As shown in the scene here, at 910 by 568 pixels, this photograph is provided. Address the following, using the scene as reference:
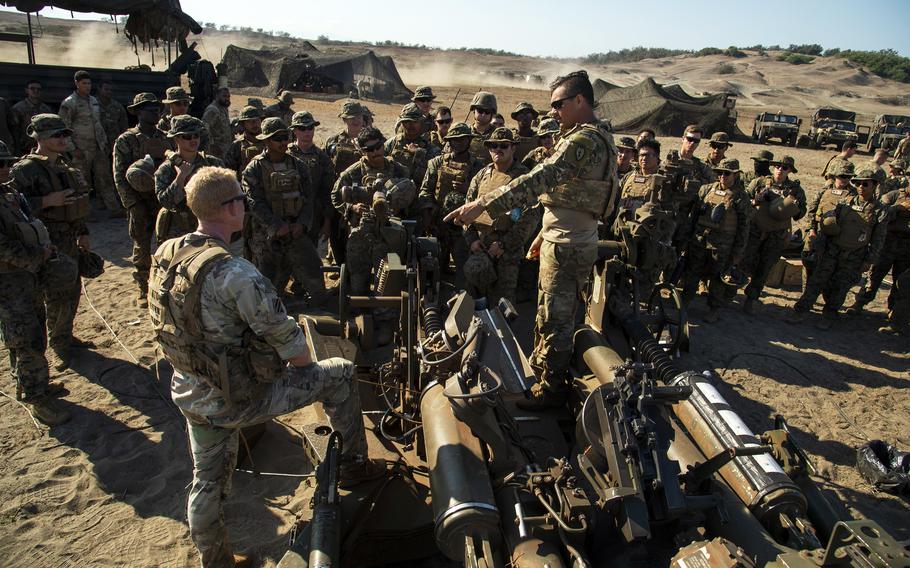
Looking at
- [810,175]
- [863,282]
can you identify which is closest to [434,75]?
[810,175]

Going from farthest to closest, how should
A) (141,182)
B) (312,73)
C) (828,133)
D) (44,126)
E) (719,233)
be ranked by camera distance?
(312,73) → (828,133) → (719,233) → (141,182) → (44,126)

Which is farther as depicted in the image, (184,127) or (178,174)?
(178,174)

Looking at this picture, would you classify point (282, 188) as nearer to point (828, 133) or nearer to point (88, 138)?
point (88, 138)

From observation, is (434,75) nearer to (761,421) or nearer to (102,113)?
(102,113)

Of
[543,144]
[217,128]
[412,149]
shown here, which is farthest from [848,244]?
[217,128]

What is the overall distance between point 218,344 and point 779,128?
97.6 feet

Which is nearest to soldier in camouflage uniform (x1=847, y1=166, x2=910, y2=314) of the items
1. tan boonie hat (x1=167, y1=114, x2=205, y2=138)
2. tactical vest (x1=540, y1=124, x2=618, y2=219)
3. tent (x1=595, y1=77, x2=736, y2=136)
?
tactical vest (x1=540, y1=124, x2=618, y2=219)

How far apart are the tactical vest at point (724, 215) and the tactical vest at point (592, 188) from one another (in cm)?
424

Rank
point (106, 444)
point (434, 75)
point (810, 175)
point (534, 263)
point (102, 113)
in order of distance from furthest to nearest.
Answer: point (434, 75) → point (810, 175) → point (102, 113) → point (534, 263) → point (106, 444)

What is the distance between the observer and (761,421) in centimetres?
657

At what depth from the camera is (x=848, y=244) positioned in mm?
9086

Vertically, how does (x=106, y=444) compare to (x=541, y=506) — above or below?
below

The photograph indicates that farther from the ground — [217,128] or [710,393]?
[217,128]

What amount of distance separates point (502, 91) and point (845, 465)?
36981 mm
